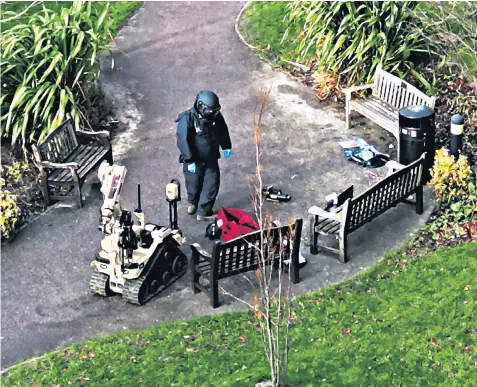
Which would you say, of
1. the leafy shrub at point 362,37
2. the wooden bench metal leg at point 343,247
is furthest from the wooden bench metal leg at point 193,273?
the leafy shrub at point 362,37

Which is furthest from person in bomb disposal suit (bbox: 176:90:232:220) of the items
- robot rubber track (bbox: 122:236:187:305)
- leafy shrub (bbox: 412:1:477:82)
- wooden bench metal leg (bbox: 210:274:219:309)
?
leafy shrub (bbox: 412:1:477:82)

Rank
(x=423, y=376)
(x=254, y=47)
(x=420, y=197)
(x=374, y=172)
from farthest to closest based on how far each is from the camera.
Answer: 1. (x=254, y=47)
2. (x=374, y=172)
3. (x=420, y=197)
4. (x=423, y=376)

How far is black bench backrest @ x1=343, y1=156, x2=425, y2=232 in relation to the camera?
12469 millimetres

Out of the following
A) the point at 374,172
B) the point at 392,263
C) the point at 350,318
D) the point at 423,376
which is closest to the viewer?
the point at 423,376

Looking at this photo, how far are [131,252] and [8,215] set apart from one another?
7.05 ft

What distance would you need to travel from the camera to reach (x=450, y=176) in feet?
43.2

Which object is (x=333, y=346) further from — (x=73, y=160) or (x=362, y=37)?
(x=362, y=37)

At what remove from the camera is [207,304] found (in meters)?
12.0

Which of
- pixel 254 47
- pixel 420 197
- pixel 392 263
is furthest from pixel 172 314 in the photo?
pixel 254 47

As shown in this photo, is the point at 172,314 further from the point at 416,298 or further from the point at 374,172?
the point at 374,172

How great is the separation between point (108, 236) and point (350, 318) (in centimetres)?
272

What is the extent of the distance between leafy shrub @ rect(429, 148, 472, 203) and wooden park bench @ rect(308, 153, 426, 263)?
0.64 feet

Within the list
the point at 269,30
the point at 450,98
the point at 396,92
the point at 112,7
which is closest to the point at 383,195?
the point at 396,92

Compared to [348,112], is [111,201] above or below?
above
